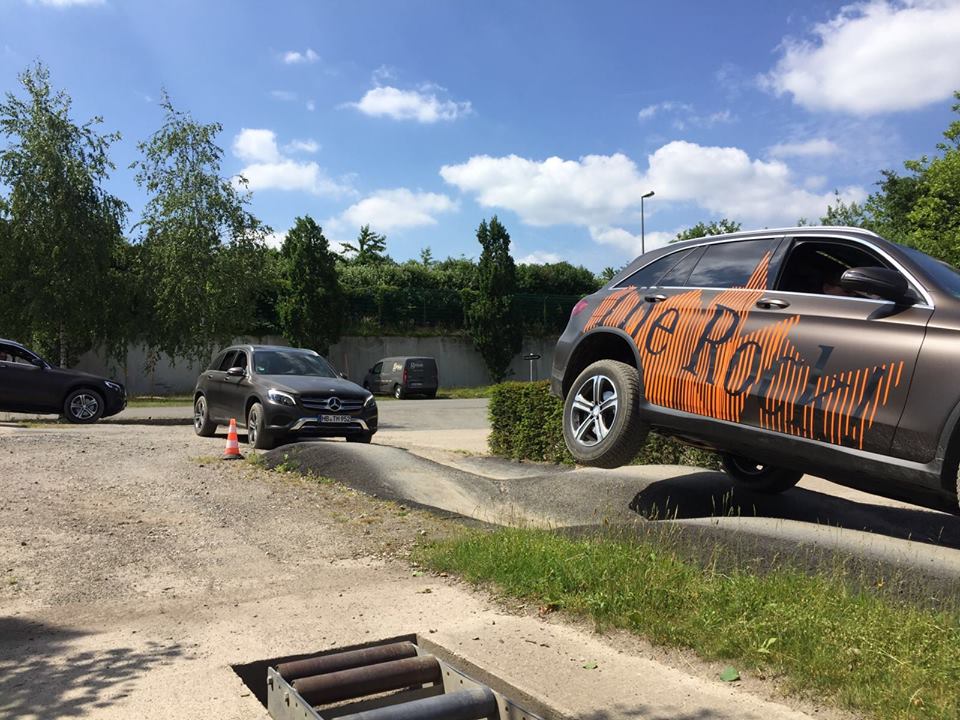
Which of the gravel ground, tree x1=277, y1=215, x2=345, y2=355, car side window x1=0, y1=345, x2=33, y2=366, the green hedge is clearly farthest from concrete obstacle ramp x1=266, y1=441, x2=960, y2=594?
tree x1=277, y1=215, x2=345, y2=355

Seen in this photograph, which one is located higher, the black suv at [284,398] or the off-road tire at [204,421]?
the black suv at [284,398]

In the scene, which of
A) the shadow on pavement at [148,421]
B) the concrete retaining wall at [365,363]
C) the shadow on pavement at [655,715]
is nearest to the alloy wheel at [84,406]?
the shadow on pavement at [148,421]

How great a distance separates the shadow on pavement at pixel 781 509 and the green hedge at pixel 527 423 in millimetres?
3936

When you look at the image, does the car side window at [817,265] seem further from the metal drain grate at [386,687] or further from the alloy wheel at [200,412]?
the alloy wheel at [200,412]

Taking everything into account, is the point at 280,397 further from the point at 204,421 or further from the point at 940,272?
the point at 940,272

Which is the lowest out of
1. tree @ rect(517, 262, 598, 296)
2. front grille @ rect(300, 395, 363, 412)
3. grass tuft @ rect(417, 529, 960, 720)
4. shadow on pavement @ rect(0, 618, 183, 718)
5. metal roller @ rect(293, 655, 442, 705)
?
metal roller @ rect(293, 655, 442, 705)

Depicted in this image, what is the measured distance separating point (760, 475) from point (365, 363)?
3070 centimetres

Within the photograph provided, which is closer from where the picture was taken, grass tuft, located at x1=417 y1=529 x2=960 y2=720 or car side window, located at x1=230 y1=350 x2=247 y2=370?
grass tuft, located at x1=417 y1=529 x2=960 y2=720

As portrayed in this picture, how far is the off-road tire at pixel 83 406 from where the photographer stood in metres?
16.3

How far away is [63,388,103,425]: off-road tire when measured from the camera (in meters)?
16.3

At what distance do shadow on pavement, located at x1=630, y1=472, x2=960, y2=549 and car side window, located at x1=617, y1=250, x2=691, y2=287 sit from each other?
2112 mm

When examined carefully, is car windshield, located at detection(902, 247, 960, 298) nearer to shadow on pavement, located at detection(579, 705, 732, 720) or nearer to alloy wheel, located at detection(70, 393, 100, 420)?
shadow on pavement, located at detection(579, 705, 732, 720)

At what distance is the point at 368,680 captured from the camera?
13.2ft

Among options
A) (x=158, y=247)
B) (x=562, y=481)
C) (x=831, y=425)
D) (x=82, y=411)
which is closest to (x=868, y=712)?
(x=831, y=425)
